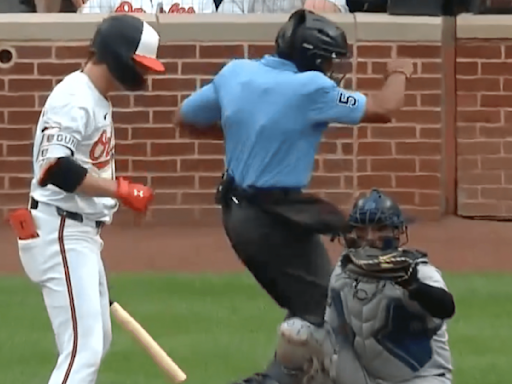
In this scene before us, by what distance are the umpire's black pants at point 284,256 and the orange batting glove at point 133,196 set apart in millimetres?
536

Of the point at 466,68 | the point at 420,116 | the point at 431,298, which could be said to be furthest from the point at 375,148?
the point at 431,298

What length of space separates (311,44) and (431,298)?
133cm

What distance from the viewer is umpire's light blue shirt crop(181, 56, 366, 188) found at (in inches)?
216

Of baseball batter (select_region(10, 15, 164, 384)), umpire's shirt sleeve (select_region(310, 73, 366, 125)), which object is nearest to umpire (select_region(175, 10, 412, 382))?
umpire's shirt sleeve (select_region(310, 73, 366, 125))

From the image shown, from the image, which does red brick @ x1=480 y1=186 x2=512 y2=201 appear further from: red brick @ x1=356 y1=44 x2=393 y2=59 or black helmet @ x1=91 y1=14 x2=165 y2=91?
black helmet @ x1=91 y1=14 x2=165 y2=91

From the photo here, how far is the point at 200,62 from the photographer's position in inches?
452

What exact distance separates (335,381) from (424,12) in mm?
6828

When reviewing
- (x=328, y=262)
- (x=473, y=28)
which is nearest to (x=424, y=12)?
(x=473, y=28)

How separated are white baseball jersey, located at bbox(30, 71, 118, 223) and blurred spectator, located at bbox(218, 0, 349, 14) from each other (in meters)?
6.58

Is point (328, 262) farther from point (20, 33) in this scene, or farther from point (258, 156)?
point (20, 33)

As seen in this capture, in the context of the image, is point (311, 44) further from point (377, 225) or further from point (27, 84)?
point (27, 84)

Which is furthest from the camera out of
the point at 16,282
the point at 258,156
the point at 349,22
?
the point at 349,22

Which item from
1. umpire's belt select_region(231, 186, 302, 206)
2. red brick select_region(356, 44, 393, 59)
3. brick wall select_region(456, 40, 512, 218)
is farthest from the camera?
brick wall select_region(456, 40, 512, 218)

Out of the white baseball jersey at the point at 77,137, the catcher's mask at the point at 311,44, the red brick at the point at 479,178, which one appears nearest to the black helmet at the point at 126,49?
the white baseball jersey at the point at 77,137
